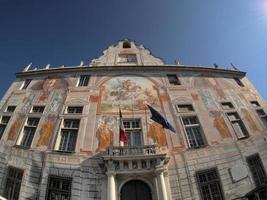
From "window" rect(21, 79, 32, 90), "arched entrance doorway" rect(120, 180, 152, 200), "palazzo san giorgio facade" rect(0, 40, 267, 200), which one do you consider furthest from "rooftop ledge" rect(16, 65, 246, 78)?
"arched entrance doorway" rect(120, 180, 152, 200)

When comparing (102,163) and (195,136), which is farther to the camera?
(195,136)

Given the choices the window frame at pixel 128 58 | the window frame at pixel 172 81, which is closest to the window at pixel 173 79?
the window frame at pixel 172 81

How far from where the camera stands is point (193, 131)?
15.0 m

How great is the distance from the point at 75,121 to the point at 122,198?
613 centimetres

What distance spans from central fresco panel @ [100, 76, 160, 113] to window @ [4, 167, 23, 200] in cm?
627

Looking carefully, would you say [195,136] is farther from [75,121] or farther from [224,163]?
[75,121]

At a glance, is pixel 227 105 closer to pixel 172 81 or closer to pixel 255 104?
A: pixel 255 104

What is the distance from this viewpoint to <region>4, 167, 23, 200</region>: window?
12055 mm

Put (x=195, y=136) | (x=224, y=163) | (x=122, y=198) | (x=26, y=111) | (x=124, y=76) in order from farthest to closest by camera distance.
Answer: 1. (x=124, y=76)
2. (x=26, y=111)
3. (x=195, y=136)
4. (x=224, y=163)
5. (x=122, y=198)

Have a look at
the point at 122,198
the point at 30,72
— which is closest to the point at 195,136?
the point at 122,198

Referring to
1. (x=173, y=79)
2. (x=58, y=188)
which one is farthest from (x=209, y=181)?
(x=173, y=79)

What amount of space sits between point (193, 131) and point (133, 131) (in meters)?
4.05

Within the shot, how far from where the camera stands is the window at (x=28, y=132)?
14.4 metres

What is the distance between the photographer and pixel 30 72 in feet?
63.4
